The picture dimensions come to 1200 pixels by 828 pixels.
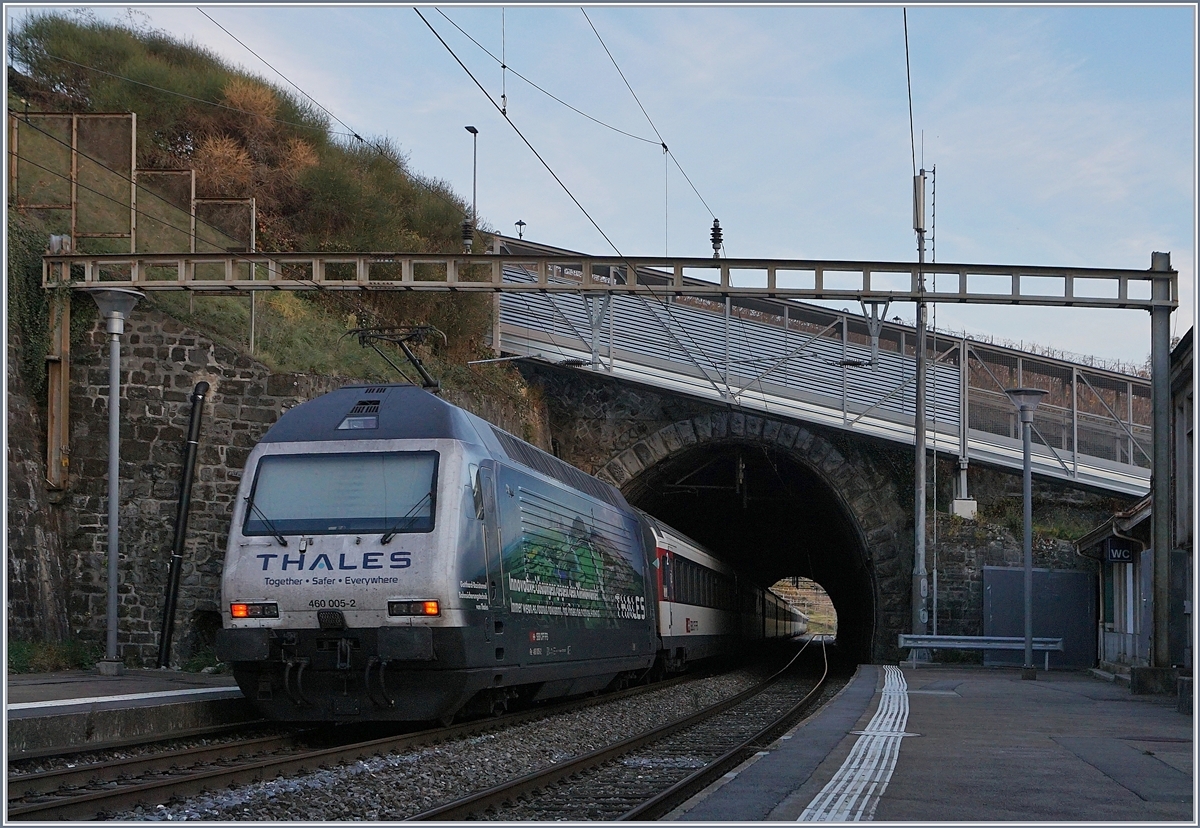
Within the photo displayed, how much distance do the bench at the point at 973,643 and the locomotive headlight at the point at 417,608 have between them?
17141mm

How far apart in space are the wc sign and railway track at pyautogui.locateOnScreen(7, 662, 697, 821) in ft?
49.2

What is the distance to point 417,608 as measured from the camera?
38.7ft

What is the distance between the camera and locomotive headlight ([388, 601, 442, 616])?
38.7ft

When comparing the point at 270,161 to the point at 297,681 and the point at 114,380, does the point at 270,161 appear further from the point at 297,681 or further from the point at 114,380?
the point at 297,681

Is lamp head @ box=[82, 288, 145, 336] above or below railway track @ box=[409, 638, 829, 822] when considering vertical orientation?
above

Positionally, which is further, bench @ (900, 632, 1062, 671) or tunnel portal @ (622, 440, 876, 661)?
tunnel portal @ (622, 440, 876, 661)

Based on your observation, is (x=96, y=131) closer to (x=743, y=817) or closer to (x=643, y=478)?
(x=643, y=478)

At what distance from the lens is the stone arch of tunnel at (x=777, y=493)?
31438 mm

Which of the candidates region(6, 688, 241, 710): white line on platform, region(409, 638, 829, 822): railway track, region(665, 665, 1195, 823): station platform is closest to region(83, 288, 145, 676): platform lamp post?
region(6, 688, 241, 710): white line on platform

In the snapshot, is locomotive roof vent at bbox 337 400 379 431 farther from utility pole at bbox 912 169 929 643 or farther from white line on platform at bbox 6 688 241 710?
utility pole at bbox 912 169 929 643

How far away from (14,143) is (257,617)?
13.6 m

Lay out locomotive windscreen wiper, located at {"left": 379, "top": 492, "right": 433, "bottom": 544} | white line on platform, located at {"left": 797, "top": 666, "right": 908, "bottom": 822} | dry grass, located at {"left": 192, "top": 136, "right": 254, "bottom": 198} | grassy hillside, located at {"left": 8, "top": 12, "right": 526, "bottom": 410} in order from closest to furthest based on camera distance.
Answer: white line on platform, located at {"left": 797, "top": 666, "right": 908, "bottom": 822} → locomotive windscreen wiper, located at {"left": 379, "top": 492, "right": 433, "bottom": 544} → grassy hillside, located at {"left": 8, "top": 12, "right": 526, "bottom": 410} → dry grass, located at {"left": 192, "top": 136, "right": 254, "bottom": 198}

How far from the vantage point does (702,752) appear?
12.4m

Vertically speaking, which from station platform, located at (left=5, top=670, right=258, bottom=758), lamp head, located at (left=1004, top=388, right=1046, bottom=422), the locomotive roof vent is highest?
lamp head, located at (left=1004, top=388, right=1046, bottom=422)
